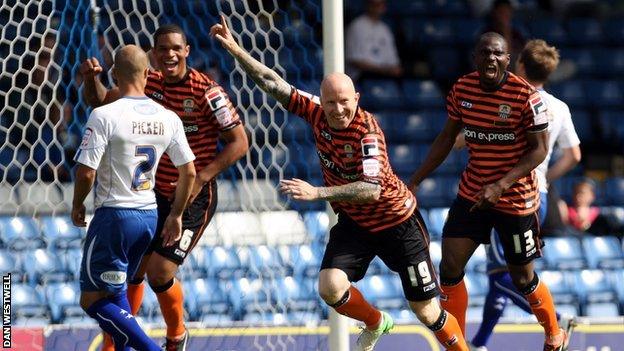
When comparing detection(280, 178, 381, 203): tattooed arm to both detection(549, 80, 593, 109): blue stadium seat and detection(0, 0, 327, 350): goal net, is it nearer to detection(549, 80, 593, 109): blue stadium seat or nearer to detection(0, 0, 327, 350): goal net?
detection(0, 0, 327, 350): goal net

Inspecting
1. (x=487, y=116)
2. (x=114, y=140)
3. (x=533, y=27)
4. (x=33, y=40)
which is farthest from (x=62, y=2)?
(x=533, y=27)

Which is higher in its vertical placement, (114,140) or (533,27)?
(114,140)

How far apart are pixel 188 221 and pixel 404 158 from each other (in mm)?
4236

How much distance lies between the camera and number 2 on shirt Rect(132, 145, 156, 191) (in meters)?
7.21

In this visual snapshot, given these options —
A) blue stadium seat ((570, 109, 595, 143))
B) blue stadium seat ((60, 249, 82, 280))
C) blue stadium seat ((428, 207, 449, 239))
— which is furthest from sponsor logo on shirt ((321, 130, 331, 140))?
blue stadium seat ((570, 109, 595, 143))

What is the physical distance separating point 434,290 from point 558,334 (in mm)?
1084

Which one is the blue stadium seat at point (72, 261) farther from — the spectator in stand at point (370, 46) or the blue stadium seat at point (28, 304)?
the spectator in stand at point (370, 46)

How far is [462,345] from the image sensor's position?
7602mm

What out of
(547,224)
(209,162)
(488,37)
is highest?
(488,37)

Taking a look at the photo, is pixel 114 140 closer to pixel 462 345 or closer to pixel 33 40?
pixel 462 345

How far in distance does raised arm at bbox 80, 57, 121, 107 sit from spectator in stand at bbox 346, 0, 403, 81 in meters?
4.75

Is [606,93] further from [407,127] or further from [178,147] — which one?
[178,147]

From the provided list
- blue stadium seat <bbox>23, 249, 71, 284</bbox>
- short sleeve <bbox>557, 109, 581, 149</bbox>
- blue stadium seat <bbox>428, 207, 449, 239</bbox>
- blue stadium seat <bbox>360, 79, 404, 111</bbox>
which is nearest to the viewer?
short sleeve <bbox>557, 109, 581, 149</bbox>

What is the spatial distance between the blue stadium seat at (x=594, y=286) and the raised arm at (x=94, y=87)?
431 centimetres
